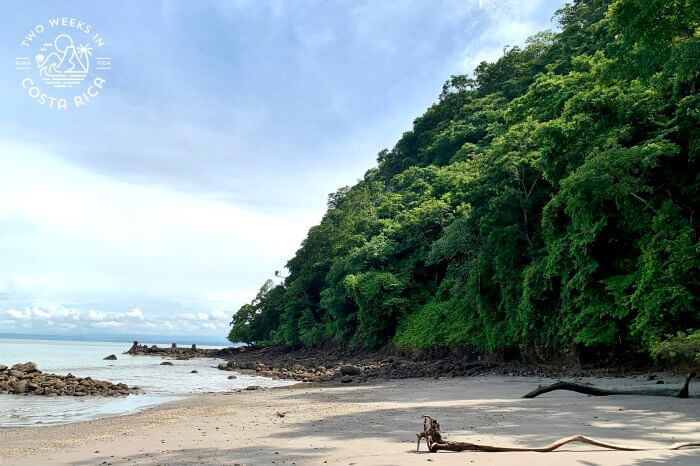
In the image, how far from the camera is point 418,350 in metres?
31.1

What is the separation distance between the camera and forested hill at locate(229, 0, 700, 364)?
14023mm

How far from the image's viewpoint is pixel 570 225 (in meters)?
19.5

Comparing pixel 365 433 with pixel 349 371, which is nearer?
pixel 365 433

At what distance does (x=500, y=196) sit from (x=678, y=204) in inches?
351

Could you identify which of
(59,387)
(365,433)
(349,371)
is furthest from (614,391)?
(59,387)

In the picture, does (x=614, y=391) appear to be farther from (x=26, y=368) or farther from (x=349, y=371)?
(x=26, y=368)

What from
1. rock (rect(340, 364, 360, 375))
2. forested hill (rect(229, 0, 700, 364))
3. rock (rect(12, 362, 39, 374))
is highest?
forested hill (rect(229, 0, 700, 364))

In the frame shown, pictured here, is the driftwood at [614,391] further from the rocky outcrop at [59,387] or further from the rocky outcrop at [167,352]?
the rocky outcrop at [167,352]

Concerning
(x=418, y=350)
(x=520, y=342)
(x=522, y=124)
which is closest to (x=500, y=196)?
(x=522, y=124)

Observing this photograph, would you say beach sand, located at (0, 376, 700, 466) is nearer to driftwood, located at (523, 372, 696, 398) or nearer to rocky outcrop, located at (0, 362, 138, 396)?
driftwood, located at (523, 372, 696, 398)

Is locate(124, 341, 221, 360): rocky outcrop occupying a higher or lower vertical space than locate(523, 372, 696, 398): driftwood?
lower

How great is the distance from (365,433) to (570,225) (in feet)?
48.8

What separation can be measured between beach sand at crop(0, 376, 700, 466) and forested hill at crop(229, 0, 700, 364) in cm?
613

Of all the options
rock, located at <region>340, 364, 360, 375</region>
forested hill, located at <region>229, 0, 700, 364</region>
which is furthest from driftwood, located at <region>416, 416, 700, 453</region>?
rock, located at <region>340, 364, 360, 375</region>
